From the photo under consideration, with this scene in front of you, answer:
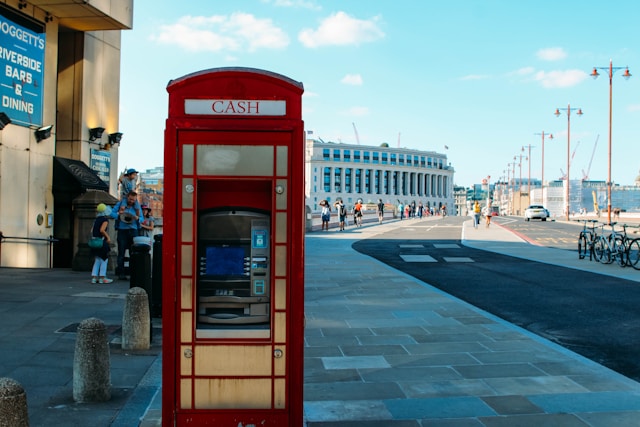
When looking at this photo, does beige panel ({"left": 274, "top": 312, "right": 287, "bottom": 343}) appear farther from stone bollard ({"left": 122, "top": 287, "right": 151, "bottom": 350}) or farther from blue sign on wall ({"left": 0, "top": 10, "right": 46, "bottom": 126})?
blue sign on wall ({"left": 0, "top": 10, "right": 46, "bottom": 126})

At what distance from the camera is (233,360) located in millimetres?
4223

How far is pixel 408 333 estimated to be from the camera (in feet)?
27.6

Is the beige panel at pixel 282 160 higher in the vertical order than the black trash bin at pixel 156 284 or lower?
higher

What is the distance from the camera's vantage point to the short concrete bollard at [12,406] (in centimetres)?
346

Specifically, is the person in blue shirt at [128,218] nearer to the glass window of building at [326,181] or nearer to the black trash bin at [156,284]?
the black trash bin at [156,284]

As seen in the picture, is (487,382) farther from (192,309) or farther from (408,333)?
(192,309)

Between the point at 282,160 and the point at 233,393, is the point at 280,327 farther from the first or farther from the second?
the point at 282,160

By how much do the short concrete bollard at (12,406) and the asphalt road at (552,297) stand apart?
5.65 metres

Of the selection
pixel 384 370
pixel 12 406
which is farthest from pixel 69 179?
pixel 12 406

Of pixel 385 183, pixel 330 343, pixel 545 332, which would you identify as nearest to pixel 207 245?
pixel 330 343

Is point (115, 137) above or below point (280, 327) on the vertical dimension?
above

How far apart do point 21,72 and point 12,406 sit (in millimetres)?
13558

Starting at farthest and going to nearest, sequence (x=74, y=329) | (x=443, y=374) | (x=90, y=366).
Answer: (x=74, y=329) < (x=443, y=374) < (x=90, y=366)

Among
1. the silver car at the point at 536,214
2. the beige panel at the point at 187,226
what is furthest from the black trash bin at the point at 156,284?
the silver car at the point at 536,214
